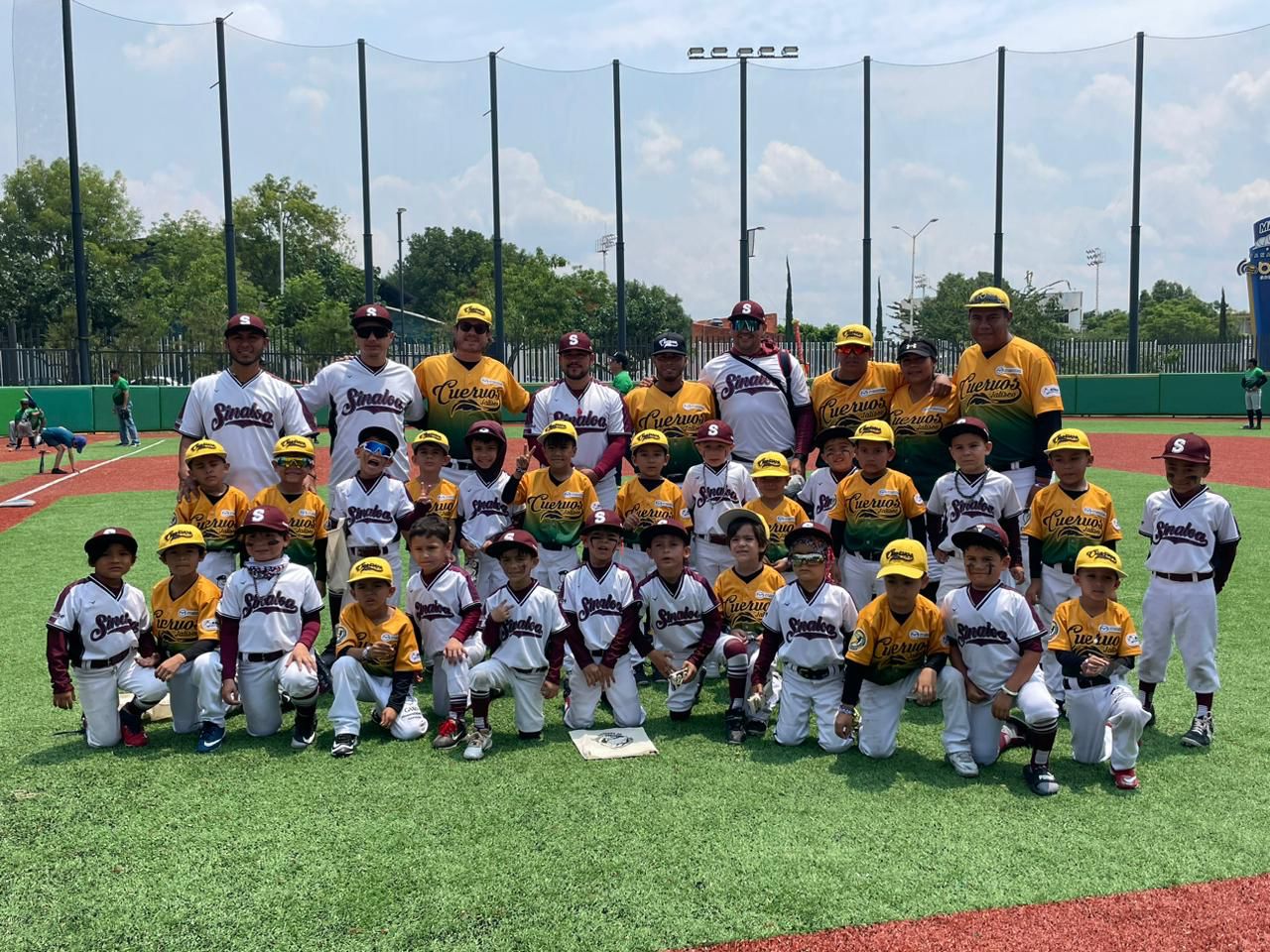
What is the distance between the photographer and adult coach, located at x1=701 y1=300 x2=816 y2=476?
6.31m

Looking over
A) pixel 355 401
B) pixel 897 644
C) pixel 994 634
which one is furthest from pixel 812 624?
pixel 355 401

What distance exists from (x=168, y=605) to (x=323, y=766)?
131cm

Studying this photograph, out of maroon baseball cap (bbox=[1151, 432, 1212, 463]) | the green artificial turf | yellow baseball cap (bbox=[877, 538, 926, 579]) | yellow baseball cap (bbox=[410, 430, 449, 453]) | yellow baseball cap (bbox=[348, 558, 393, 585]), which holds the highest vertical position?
yellow baseball cap (bbox=[410, 430, 449, 453])

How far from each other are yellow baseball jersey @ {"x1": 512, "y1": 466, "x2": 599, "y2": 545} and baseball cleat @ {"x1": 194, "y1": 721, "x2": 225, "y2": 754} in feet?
6.67

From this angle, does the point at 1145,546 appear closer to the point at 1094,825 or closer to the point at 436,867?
the point at 1094,825

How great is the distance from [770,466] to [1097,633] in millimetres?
1964

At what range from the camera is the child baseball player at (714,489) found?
19.5 ft

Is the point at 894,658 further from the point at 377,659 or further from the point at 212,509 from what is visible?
the point at 212,509

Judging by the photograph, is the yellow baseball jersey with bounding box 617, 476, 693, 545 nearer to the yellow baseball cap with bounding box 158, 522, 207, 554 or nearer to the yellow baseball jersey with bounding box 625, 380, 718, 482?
the yellow baseball jersey with bounding box 625, 380, 718, 482

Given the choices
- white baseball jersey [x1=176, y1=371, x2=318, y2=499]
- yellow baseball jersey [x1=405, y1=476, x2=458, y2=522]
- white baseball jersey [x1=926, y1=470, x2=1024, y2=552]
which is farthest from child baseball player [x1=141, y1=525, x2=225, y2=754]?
white baseball jersey [x1=926, y1=470, x2=1024, y2=552]

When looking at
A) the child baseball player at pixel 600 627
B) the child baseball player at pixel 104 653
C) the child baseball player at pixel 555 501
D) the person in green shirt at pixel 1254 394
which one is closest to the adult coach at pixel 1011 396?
the child baseball player at pixel 600 627

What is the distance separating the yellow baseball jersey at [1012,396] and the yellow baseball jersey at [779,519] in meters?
1.20

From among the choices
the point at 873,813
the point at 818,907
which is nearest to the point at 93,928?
the point at 818,907

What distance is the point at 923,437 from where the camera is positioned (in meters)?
5.93
